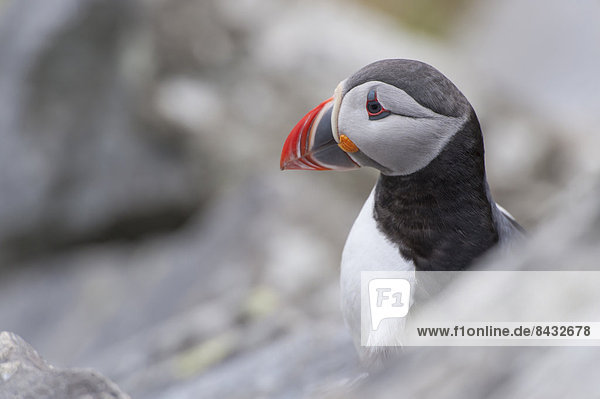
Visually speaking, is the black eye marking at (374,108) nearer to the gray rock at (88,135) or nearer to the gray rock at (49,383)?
the gray rock at (49,383)

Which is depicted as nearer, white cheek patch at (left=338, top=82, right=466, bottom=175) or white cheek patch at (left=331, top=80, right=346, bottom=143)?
white cheek patch at (left=338, top=82, right=466, bottom=175)

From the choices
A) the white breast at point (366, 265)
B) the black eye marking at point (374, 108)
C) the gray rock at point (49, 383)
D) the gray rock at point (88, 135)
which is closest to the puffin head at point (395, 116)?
the black eye marking at point (374, 108)

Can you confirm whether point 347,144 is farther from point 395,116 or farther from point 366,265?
point 366,265

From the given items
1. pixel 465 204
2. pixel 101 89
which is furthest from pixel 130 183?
pixel 465 204

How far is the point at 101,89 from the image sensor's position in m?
7.23

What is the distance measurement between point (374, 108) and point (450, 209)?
0.46 meters

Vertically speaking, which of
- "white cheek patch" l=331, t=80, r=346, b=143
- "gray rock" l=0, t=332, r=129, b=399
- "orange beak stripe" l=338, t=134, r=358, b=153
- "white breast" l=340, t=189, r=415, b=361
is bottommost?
"white breast" l=340, t=189, r=415, b=361

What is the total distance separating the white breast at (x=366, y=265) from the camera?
9.09 ft

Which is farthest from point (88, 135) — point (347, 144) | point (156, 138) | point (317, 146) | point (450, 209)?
point (450, 209)

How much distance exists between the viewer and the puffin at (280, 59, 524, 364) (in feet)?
8.84

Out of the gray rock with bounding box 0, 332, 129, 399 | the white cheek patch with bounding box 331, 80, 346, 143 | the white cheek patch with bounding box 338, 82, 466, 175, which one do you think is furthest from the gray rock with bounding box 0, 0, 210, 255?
the gray rock with bounding box 0, 332, 129, 399

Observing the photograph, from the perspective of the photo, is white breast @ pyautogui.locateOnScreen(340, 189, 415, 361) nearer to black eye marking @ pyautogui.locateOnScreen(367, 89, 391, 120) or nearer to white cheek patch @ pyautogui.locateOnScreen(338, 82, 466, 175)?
white cheek patch @ pyautogui.locateOnScreen(338, 82, 466, 175)

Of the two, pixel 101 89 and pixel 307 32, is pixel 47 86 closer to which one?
pixel 101 89

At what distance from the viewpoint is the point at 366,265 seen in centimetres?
288
